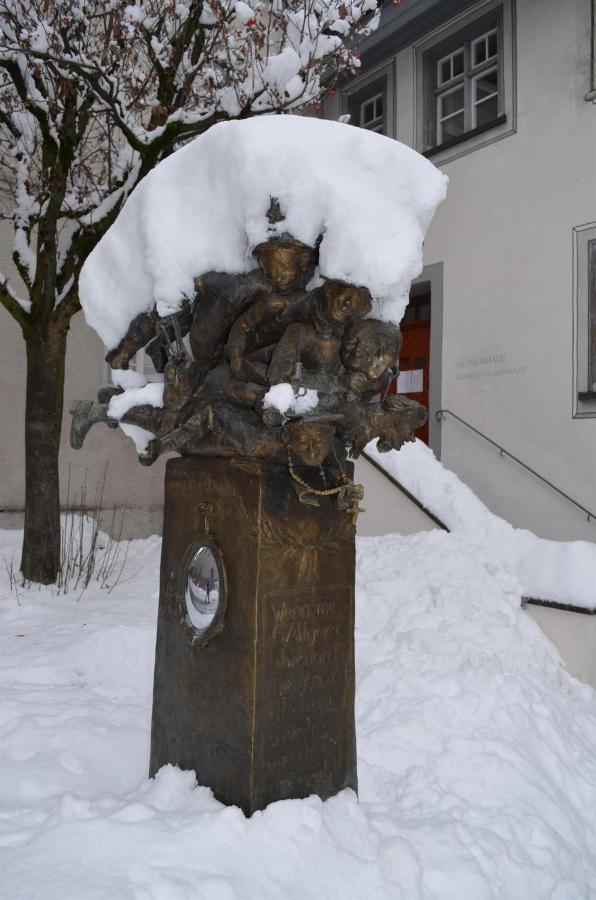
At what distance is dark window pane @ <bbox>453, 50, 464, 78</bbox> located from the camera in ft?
29.1

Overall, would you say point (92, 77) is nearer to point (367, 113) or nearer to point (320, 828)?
point (320, 828)

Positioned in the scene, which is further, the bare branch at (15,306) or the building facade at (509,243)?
the building facade at (509,243)

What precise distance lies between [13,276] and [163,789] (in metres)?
5.98

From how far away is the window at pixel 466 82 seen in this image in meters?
8.03

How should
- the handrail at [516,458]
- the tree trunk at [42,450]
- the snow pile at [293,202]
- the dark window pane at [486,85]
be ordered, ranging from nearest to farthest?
1. the snow pile at [293,202]
2. the tree trunk at [42,450]
3. the handrail at [516,458]
4. the dark window pane at [486,85]

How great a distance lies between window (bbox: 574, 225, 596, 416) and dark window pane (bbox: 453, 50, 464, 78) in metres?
3.15

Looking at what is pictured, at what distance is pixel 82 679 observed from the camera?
423 cm

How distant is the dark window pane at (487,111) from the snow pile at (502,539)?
3905mm

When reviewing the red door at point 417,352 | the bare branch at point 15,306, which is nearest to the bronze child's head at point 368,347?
the bare branch at point 15,306

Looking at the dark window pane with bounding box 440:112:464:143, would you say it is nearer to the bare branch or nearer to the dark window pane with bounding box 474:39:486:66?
the dark window pane with bounding box 474:39:486:66

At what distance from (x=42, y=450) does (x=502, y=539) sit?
389 centimetres

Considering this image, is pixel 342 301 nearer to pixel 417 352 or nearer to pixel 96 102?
pixel 96 102

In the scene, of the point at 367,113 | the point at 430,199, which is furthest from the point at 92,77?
the point at 367,113

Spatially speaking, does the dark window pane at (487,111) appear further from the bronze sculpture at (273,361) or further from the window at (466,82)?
the bronze sculpture at (273,361)
